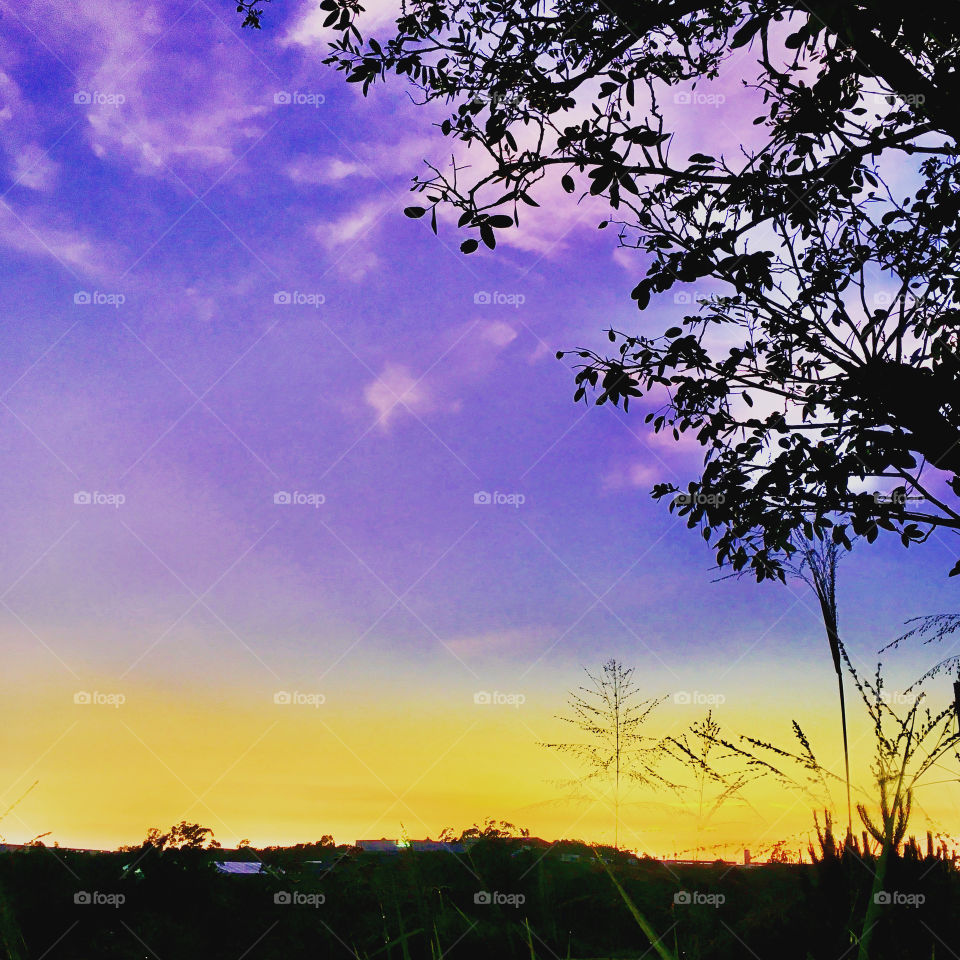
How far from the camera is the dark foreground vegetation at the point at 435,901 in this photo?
13.2ft

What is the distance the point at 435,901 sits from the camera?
475 centimetres

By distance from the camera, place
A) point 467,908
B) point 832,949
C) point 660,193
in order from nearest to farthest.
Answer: point 832,949 → point 467,908 → point 660,193

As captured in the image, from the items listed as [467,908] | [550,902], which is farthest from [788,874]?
[467,908]

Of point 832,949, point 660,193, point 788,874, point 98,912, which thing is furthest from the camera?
point 660,193

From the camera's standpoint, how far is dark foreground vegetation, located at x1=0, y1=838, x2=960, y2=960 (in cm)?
401

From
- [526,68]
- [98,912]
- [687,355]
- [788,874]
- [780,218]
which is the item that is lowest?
[98,912]

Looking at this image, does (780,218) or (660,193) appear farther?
(660,193)

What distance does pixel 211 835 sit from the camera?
5562 mm

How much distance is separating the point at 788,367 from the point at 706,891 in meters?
3.98

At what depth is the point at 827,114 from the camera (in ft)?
16.0

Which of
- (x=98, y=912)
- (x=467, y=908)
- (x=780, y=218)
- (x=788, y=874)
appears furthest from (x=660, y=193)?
(x=98, y=912)

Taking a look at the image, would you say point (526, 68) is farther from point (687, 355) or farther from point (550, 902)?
point (550, 902)

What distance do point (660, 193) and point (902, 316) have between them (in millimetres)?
2020

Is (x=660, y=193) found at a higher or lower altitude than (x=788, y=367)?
higher
